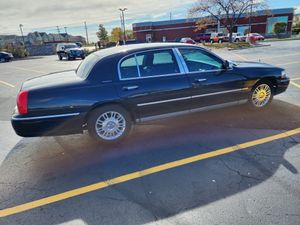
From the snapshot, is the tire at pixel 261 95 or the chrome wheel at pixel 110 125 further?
the tire at pixel 261 95

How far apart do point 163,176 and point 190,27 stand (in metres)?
56.9

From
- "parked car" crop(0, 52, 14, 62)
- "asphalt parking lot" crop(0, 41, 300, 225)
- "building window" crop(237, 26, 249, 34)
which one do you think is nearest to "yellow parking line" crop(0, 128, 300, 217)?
"asphalt parking lot" crop(0, 41, 300, 225)

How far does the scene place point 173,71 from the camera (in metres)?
4.29

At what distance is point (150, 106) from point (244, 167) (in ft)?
5.93

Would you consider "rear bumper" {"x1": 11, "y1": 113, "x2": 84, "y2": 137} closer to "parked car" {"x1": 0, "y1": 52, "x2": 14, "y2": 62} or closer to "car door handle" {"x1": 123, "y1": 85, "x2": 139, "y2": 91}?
"car door handle" {"x1": 123, "y1": 85, "x2": 139, "y2": 91}

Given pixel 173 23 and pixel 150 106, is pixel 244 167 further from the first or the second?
pixel 173 23

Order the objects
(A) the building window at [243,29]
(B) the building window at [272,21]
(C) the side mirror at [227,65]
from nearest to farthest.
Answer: (C) the side mirror at [227,65] < (B) the building window at [272,21] < (A) the building window at [243,29]

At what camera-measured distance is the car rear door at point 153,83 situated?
3.98m

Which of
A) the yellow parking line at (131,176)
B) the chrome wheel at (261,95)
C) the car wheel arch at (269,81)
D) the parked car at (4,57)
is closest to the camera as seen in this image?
the yellow parking line at (131,176)

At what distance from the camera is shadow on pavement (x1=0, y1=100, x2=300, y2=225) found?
8.47 feet

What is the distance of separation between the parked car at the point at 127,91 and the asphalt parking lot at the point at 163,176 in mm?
413

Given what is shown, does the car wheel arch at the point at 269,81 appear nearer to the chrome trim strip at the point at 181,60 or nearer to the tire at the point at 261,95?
the tire at the point at 261,95

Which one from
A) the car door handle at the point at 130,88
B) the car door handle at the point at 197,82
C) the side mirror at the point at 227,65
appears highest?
the side mirror at the point at 227,65

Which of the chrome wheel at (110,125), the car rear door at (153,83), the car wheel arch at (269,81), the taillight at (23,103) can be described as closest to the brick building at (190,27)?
the car wheel arch at (269,81)
